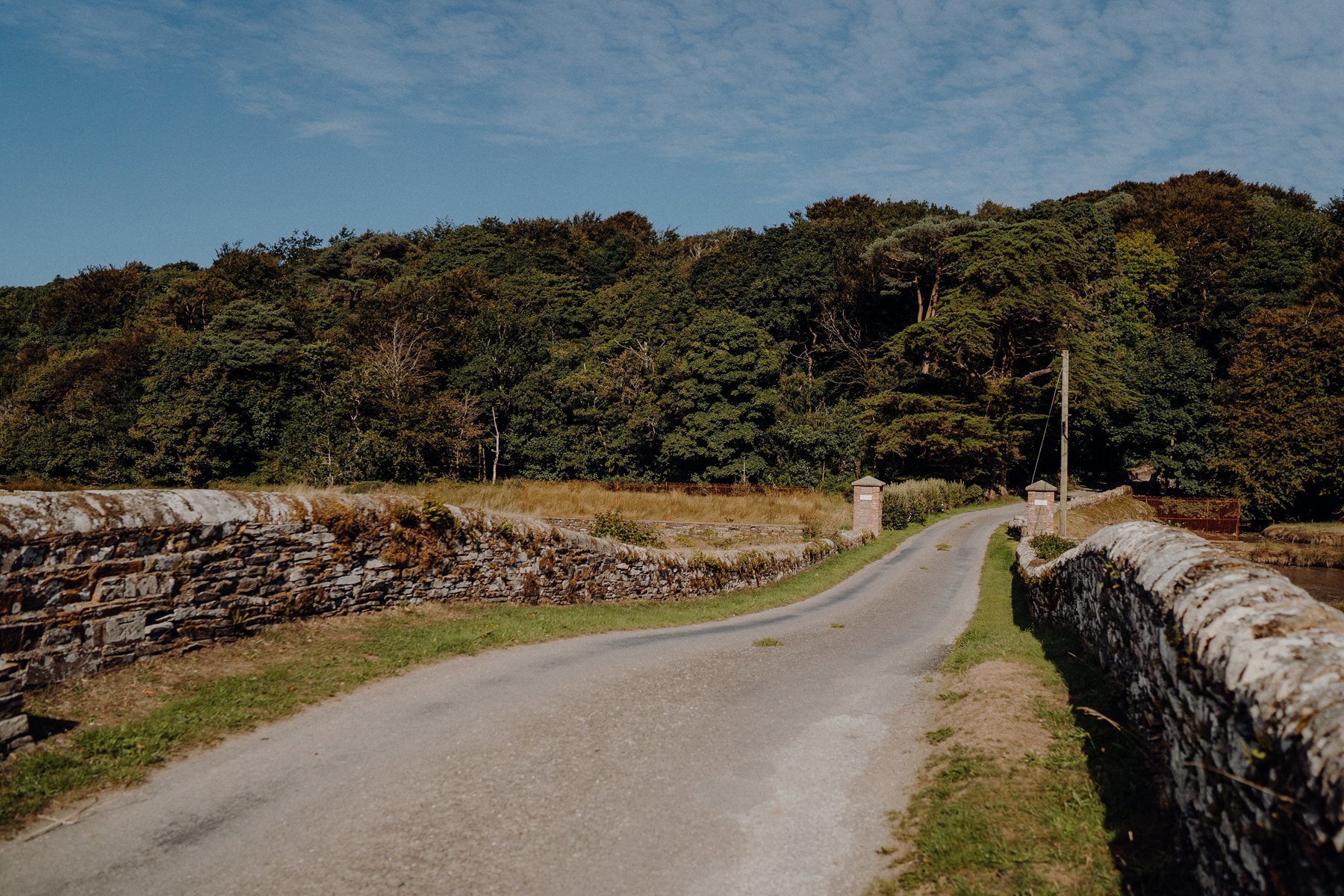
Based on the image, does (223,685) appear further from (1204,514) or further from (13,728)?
(1204,514)

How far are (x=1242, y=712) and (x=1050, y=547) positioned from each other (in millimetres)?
17094

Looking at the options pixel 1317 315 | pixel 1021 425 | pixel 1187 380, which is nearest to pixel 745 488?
pixel 1021 425

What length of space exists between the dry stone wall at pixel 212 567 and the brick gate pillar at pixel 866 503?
17.2 m

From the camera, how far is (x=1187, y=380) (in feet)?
145

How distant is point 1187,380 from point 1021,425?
388 inches

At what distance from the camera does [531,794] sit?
582 cm

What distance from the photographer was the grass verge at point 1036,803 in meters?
4.21

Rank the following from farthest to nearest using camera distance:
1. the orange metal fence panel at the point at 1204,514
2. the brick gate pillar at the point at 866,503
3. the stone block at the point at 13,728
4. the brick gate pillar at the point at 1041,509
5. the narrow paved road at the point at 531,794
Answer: the orange metal fence panel at the point at 1204,514, the brick gate pillar at the point at 866,503, the brick gate pillar at the point at 1041,509, the stone block at the point at 13,728, the narrow paved road at the point at 531,794

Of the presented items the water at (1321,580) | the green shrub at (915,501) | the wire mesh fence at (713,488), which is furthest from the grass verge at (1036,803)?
the wire mesh fence at (713,488)

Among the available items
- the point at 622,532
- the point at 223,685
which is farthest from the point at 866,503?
the point at 223,685

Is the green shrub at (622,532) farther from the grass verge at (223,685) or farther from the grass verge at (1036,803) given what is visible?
the grass verge at (1036,803)

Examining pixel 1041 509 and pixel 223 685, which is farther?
pixel 1041 509

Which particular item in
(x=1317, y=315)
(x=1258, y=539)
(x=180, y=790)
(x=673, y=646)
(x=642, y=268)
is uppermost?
(x=642, y=268)

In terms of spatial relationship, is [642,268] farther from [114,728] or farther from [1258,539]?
[114,728]
